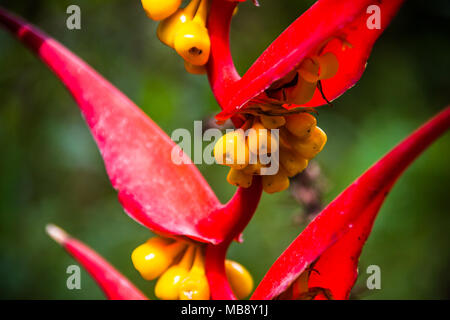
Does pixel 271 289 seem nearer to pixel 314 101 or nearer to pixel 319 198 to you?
pixel 314 101

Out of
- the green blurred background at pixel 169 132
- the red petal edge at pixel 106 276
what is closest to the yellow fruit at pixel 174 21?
the red petal edge at pixel 106 276

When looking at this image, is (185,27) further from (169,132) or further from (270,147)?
(169,132)

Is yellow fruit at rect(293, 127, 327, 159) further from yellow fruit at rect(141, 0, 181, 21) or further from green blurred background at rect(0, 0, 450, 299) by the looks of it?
green blurred background at rect(0, 0, 450, 299)

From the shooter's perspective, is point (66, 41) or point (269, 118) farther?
point (66, 41)

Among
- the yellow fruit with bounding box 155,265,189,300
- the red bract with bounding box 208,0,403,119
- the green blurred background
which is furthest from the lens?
the green blurred background

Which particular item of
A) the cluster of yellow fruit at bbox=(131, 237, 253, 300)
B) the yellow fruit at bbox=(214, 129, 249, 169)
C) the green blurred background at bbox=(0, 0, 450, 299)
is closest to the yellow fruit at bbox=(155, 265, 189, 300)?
the cluster of yellow fruit at bbox=(131, 237, 253, 300)

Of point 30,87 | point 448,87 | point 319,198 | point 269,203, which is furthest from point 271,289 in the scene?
point 448,87
